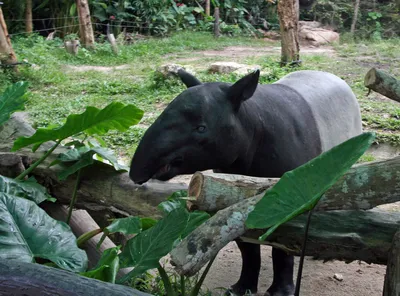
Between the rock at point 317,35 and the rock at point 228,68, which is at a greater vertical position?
the rock at point 228,68

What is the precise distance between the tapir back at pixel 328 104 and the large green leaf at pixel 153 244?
5.47 ft

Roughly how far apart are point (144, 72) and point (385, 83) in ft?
33.3

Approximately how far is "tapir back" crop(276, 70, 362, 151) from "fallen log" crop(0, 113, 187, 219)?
4.33ft

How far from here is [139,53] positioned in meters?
15.0

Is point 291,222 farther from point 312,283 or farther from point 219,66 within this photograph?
point 219,66

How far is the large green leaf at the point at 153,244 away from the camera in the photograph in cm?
269

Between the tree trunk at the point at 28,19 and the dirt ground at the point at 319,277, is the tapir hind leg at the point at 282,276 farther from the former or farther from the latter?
the tree trunk at the point at 28,19

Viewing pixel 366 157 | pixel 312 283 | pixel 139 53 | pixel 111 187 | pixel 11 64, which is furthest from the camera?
pixel 139 53

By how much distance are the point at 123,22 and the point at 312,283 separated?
15541 millimetres

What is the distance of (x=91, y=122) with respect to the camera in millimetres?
3395

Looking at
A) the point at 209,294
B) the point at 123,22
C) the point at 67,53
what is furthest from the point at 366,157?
the point at 123,22

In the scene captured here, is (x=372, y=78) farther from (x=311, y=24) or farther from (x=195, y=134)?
(x=311, y=24)

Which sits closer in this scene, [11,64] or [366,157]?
[366,157]

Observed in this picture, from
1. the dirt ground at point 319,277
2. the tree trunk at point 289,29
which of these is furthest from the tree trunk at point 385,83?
the tree trunk at point 289,29
